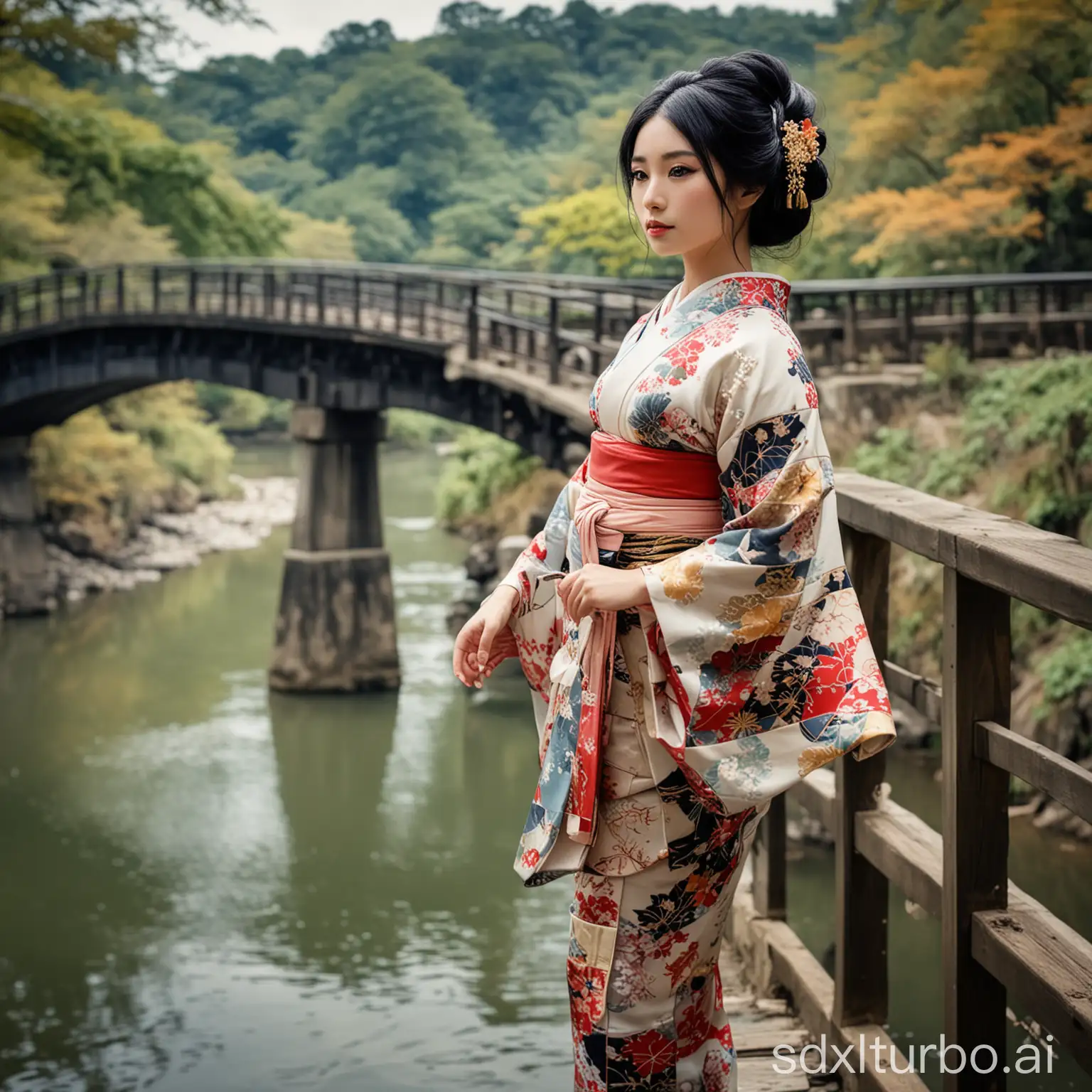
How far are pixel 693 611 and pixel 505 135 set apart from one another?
49.4 metres

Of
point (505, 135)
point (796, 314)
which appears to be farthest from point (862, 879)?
point (505, 135)

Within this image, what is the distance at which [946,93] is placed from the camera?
1658cm

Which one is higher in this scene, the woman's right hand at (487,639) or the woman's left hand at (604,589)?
the woman's left hand at (604,589)

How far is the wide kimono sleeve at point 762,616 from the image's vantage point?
81.9 inches

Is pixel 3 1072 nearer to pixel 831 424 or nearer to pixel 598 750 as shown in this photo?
pixel 598 750

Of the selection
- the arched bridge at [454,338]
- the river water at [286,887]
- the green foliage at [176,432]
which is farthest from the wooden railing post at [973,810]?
the green foliage at [176,432]

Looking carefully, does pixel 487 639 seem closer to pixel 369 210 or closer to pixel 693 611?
pixel 693 611

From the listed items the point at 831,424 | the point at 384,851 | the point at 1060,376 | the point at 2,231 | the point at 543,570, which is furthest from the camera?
the point at 2,231

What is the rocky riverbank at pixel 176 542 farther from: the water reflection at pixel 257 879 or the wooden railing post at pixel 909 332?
the wooden railing post at pixel 909 332

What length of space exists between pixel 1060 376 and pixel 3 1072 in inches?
349

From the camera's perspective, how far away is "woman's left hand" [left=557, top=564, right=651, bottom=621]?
6.90 feet

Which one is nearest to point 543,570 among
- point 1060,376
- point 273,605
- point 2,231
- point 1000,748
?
point 1000,748

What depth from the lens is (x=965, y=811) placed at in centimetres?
234

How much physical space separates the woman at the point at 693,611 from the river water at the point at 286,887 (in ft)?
12.0
